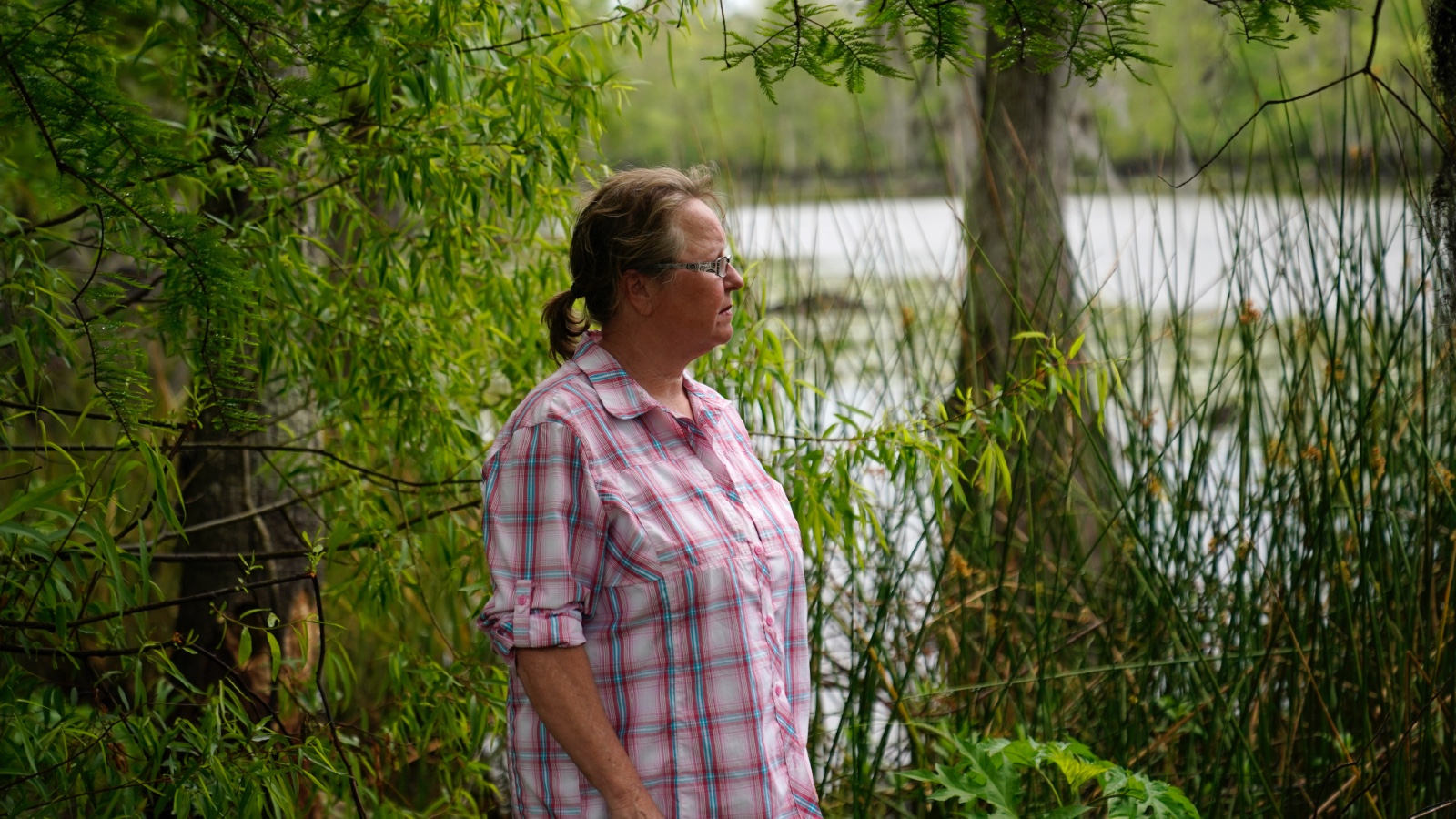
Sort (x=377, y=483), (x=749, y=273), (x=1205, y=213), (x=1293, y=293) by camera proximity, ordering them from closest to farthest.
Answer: (x=377, y=483) → (x=749, y=273) → (x=1293, y=293) → (x=1205, y=213)

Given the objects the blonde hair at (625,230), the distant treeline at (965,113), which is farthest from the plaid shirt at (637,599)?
the distant treeline at (965,113)

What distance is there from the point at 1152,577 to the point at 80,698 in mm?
2509

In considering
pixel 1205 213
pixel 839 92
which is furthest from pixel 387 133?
pixel 839 92

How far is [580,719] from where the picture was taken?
129cm

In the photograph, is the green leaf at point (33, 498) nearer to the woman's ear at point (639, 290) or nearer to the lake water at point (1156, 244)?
the woman's ear at point (639, 290)

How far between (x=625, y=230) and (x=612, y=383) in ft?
0.62

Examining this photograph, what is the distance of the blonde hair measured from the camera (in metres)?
1.42

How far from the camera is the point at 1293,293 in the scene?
91.7 inches

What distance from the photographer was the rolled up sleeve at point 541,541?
1.28 m

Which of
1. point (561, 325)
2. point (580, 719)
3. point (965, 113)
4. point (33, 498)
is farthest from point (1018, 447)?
point (965, 113)

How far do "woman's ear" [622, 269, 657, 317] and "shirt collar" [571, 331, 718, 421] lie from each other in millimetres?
69

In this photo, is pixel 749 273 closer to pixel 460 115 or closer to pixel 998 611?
pixel 460 115

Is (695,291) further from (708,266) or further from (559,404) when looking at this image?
(559,404)

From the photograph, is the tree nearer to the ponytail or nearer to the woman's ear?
the ponytail
